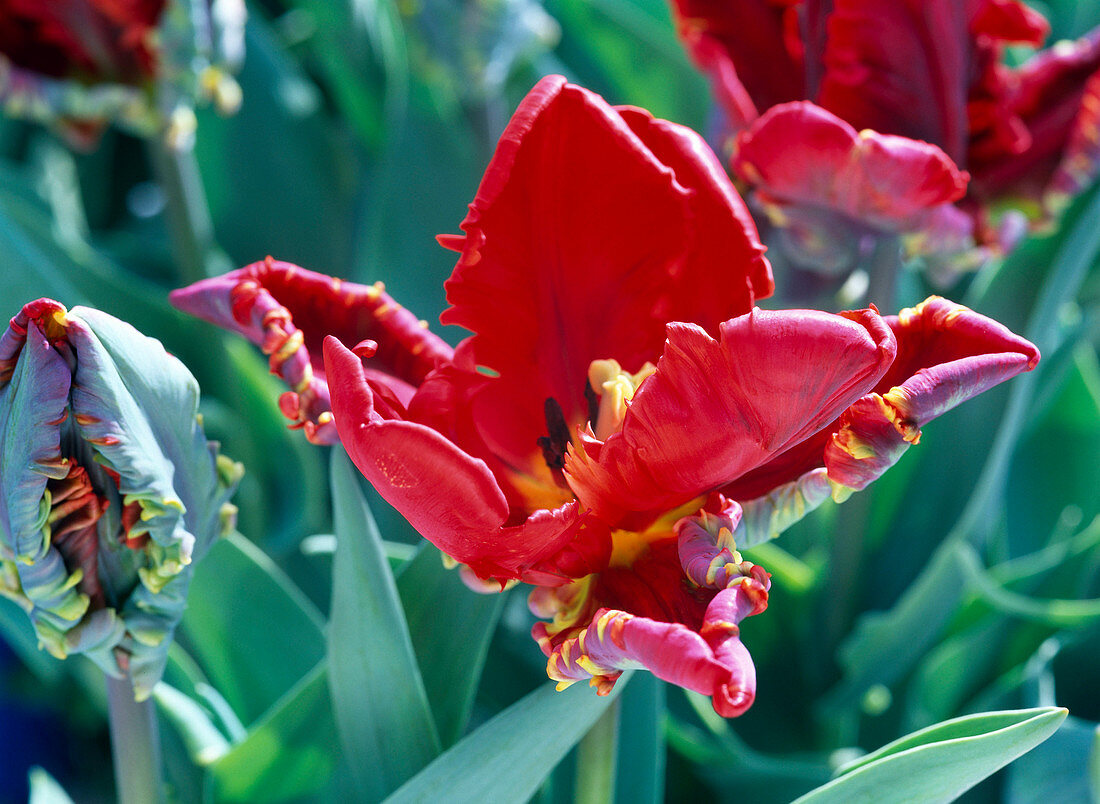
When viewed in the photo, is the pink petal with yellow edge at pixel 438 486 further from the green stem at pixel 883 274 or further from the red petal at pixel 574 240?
the green stem at pixel 883 274

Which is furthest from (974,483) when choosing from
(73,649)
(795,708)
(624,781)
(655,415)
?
(73,649)

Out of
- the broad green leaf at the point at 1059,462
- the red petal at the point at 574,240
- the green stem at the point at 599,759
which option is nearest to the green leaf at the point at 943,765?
the green stem at the point at 599,759

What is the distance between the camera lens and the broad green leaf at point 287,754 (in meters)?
0.53

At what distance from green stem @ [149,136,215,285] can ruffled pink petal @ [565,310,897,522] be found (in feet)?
1.79

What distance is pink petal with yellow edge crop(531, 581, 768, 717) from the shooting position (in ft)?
0.97

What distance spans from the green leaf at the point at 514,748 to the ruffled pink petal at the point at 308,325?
0.43ft

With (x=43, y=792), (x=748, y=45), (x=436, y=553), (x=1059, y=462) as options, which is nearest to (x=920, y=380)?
(x=436, y=553)

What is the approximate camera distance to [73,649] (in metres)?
0.41

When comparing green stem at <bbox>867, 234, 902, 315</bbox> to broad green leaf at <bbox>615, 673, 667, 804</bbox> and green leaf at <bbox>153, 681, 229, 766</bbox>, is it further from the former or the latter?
green leaf at <bbox>153, 681, 229, 766</bbox>

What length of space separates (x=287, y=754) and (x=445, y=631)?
0.12 meters

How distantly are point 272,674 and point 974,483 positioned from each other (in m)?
0.51

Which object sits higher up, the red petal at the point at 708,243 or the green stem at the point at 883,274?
the red petal at the point at 708,243

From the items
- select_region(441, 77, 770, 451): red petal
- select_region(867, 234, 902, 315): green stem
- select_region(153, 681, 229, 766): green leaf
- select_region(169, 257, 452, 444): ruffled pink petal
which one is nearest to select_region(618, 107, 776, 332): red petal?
select_region(441, 77, 770, 451): red petal

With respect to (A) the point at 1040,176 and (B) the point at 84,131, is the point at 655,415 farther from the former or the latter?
(B) the point at 84,131
